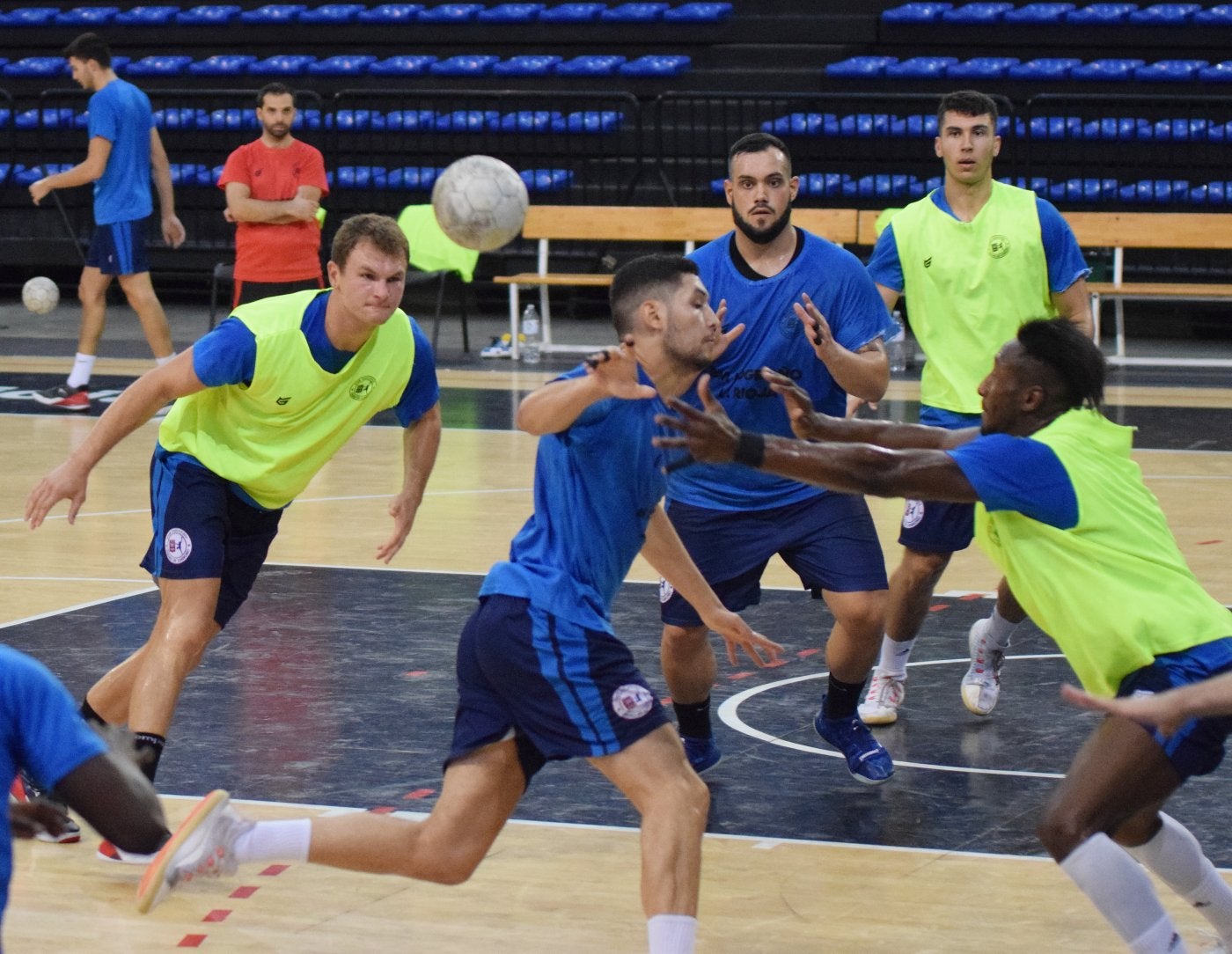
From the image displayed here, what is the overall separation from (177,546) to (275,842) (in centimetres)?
139

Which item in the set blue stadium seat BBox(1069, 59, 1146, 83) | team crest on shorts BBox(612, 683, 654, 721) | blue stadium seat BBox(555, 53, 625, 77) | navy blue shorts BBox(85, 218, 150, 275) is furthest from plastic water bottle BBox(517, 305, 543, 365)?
team crest on shorts BBox(612, 683, 654, 721)

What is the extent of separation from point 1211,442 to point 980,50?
24.6ft

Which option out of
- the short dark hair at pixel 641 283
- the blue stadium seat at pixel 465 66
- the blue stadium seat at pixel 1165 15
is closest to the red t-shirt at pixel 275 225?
the blue stadium seat at pixel 465 66

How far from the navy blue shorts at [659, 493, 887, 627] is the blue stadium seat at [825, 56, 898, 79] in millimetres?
12650

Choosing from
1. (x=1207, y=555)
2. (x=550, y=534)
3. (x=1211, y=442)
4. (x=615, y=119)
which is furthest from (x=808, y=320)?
(x=615, y=119)

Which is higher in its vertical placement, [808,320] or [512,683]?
[808,320]

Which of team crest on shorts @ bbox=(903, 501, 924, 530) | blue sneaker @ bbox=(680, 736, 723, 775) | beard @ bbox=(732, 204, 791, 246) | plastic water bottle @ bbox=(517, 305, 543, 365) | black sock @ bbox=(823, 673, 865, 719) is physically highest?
beard @ bbox=(732, 204, 791, 246)

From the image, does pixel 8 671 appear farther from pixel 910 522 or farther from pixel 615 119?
pixel 615 119

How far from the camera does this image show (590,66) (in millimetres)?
18484

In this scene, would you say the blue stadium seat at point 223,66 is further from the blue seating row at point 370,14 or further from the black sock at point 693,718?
the black sock at point 693,718

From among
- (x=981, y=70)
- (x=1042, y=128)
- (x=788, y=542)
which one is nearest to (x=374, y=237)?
(x=788, y=542)

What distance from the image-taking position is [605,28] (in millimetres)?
19359

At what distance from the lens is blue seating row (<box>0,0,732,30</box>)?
62.7 feet

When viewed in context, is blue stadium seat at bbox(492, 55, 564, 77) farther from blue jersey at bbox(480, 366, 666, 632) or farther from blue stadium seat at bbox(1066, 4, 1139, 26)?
blue jersey at bbox(480, 366, 666, 632)
